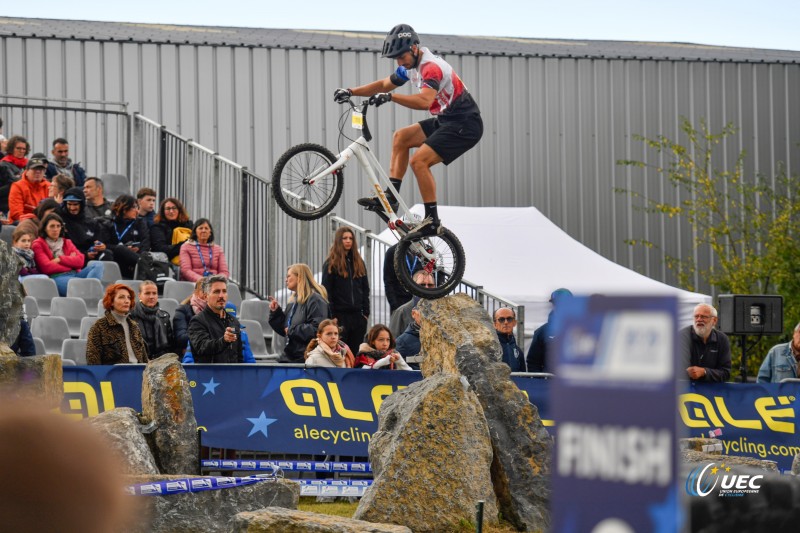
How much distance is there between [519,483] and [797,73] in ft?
53.6

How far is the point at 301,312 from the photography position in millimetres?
11336

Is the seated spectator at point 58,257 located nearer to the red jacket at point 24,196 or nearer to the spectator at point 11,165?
the red jacket at point 24,196

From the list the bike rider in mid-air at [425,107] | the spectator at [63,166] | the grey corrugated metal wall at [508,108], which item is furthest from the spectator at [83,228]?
the grey corrugated metal wall at [508,108]

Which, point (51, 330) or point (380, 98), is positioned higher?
point (380, 98)

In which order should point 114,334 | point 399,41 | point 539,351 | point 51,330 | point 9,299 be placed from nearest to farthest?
point 9,299, point 399,41, point 114,334, point 539,351, point 51,330

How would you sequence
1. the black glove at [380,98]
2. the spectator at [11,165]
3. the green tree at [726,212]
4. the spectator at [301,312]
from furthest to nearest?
the green tree at [726,212] < the spectator at [11,165] < the spectator at [301,312] < the black glove at [380,98]

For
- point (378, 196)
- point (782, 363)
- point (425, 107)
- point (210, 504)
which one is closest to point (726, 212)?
point (782, 363)

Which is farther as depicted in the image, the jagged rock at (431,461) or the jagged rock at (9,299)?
the jagged rock at (9,299)

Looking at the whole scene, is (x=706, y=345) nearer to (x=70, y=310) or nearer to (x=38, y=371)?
(x=38, y=371)

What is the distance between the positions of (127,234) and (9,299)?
4120 mm

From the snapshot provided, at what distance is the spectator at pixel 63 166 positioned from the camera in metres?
14.6

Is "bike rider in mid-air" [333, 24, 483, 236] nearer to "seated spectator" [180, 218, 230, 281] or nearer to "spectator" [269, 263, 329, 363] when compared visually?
"spectator" [269, 263, 329, 363]

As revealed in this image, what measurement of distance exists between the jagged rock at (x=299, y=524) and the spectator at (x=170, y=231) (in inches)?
277

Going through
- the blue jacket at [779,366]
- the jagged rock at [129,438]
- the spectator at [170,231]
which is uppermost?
the spectator at [170,231]
